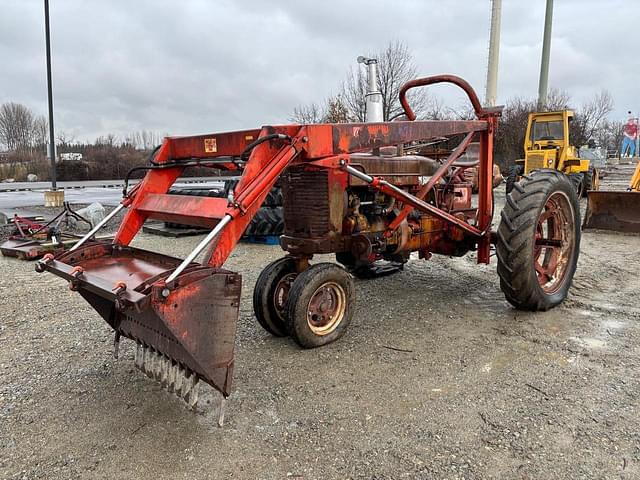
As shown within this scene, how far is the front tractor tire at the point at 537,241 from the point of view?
13.5 ft

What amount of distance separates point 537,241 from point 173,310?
353 centimetres

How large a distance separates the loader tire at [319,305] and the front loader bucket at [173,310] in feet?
3.00

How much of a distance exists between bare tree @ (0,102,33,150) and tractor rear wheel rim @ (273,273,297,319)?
52.8m

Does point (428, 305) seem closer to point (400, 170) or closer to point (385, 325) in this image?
point (385, 325)

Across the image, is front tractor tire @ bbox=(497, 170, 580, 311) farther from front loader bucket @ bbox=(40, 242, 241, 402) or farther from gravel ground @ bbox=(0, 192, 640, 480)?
front loader bucket @ bbox=(40, 242, 241, 402)

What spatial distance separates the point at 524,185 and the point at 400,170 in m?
1.10

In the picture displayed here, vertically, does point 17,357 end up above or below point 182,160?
below

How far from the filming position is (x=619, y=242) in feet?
25.3

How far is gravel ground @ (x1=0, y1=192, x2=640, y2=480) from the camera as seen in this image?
7.83ft

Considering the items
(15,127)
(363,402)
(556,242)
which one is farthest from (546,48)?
(15,127)

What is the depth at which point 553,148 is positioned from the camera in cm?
1330

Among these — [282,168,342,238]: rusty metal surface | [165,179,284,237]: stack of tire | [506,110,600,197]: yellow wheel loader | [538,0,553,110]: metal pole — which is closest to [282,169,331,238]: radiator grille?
[282,168,342,238]: rusty metal surface

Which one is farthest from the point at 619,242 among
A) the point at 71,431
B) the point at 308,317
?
the point at 71,431

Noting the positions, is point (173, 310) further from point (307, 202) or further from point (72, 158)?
point (72, 158)
